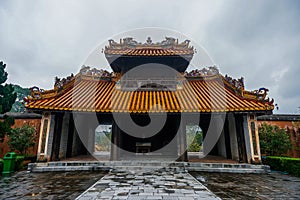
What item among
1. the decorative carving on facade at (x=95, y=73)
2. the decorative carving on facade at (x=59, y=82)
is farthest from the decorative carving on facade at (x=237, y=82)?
the decorative carving on facade at (x=59, y=82)

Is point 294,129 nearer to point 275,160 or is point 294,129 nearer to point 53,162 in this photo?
point 275,160

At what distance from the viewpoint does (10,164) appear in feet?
27.0

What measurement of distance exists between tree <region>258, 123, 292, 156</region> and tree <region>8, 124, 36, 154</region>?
1469cm

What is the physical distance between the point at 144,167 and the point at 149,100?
3362mm

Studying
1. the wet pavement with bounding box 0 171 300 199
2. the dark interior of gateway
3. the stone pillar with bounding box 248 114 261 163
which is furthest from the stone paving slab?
the dark interior of gateway

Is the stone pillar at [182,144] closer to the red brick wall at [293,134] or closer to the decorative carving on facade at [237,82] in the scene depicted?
the decorative carving on facade at [237,82]

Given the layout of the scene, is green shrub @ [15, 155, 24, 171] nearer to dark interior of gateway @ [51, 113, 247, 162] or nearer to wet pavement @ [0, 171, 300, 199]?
dark interior of gateway @ [51, 113, 247, 162]

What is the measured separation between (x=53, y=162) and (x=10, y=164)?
196 cm

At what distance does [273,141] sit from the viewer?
10.9m

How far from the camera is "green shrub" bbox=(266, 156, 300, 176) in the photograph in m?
8.15

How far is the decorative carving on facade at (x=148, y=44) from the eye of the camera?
38.3ft

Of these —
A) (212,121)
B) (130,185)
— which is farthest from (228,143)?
(130,185)

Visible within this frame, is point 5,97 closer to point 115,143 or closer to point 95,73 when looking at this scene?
point 95,73

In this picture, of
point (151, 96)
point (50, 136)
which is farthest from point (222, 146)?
point (50, 136)
